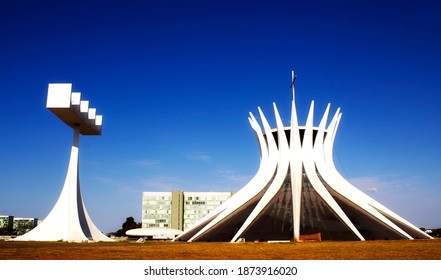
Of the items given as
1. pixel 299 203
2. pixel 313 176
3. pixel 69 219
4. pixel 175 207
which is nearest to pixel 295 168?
pixel 313 176

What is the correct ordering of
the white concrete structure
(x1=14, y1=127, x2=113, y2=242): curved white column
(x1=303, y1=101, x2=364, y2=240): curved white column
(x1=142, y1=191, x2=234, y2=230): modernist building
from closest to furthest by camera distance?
(x1=303, y1=101, x2=364, y2=240): curved white column
the white concrete structure
(x1=14, y1=127, x2=113, y2=242): curved white column
(x1=142, y1=191, x2=234, y2=230): modernist building

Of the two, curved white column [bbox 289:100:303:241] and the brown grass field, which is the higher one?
curved white column [bbox 289:100:303:241]

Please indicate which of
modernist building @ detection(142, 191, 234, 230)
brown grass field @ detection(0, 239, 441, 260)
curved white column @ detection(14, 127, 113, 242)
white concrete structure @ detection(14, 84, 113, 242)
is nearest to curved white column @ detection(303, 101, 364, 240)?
brown grass field @ detection(0, 239, 441, 260)

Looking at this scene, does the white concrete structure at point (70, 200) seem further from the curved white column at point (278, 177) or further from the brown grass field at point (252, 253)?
the curved white column at point (278, 177)

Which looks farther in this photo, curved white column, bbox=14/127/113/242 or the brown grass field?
curved white column, bbox=14/127/113/242

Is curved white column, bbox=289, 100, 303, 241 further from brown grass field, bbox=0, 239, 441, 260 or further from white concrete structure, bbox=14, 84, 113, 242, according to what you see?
white concrete structure, bbox=14, 84, 113, 242

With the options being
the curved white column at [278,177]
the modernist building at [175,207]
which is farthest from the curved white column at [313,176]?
the modernist building at [175,207]
